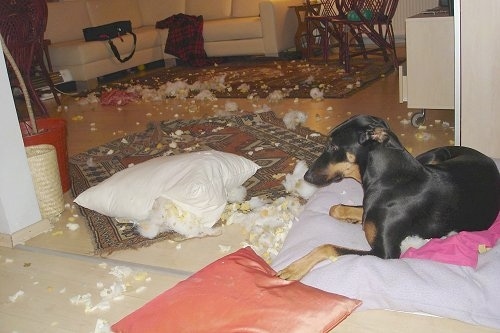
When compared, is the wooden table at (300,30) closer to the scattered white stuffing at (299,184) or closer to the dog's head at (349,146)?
the scattered white stuffing at (299,184)

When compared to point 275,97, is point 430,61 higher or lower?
higher

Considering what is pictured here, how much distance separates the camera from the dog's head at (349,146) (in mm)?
1993

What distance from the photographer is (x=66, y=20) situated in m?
7.54

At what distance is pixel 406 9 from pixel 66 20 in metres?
4.96

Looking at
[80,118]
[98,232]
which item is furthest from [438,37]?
[80,118]

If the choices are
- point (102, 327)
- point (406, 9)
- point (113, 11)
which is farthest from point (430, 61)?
point (113, 11)

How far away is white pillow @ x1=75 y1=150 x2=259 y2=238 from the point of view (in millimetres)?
2525

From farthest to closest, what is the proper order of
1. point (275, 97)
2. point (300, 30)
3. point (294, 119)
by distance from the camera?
point (300, 30) → point (275, 97) → point (294, 119)

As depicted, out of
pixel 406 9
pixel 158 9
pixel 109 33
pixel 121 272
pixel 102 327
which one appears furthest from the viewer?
pixel 158 9

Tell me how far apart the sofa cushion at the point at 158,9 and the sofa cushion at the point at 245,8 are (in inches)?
37.5

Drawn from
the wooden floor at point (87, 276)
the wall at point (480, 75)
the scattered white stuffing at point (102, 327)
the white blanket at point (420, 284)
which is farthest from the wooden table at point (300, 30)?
the scattered white stuffing at point (102, 327)

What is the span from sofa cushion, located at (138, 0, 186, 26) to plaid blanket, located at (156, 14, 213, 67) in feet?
2.21

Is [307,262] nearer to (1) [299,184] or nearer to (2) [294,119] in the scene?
(1) [299,184]

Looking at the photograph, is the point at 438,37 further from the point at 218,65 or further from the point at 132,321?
the point at 218,65
